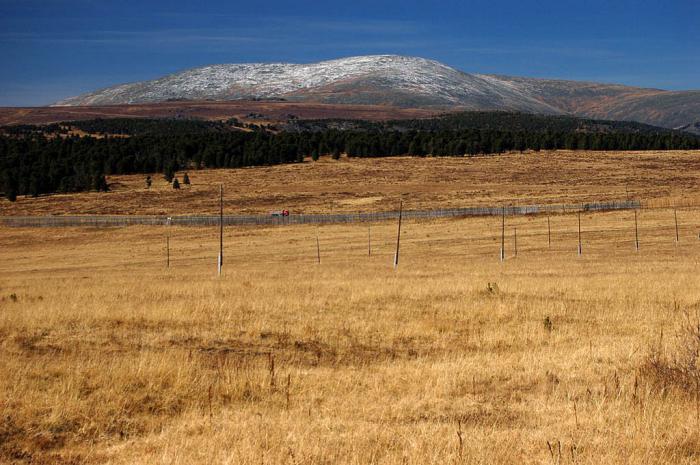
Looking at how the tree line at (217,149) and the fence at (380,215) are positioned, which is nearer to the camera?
the fence at (380,215)

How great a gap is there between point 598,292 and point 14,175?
112m

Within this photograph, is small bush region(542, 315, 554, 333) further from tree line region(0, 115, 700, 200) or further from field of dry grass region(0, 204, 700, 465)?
tree line region(0, 115, 700, 200)

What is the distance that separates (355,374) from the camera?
1033cm

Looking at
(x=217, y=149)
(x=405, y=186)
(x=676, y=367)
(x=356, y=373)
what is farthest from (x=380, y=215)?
(x=217, y=149)

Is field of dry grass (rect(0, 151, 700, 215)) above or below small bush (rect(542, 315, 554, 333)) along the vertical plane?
below

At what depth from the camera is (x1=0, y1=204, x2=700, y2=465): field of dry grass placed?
7.11m

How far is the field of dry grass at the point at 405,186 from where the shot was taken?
91562mm

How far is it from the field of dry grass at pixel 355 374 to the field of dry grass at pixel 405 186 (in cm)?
6836

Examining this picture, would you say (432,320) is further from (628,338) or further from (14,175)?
(14,175)

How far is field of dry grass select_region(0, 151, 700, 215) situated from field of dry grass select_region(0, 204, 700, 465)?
68.4 m

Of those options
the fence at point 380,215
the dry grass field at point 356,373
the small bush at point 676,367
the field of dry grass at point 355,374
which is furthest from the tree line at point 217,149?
the small bush at point 676,367

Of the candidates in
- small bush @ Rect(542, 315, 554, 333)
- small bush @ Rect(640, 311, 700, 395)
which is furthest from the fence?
small bush @ Rect(640, 311, 700, 395)

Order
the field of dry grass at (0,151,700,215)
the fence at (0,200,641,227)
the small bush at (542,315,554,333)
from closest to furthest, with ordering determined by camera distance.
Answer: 1. the small bush at (542,315,554,333)
2. the fence at (0,200,641,227)
3. the field of dry grass at (0,151,700,215)

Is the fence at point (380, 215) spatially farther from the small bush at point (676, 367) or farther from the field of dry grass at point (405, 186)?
the small bush at point (676, 367)
